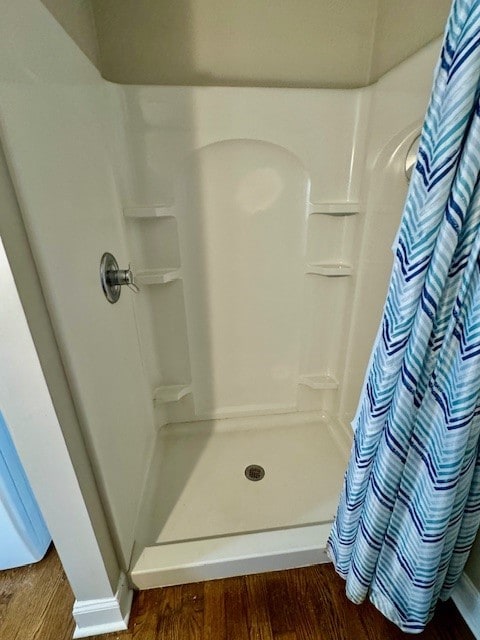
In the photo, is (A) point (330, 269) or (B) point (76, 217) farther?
(A) point (330, 269)

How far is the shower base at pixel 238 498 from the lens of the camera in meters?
1.02

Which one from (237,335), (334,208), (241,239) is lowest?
(237,335)

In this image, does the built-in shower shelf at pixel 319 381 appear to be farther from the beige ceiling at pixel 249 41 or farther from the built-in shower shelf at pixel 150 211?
the beige ceiling at pixel 249 41

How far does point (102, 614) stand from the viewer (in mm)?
894

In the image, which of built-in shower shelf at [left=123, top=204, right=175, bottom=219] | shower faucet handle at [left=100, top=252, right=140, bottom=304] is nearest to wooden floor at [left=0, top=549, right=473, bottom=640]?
shower faucet handle at [left=100, top=252, right=140, bottom=304]

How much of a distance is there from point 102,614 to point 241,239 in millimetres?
1306

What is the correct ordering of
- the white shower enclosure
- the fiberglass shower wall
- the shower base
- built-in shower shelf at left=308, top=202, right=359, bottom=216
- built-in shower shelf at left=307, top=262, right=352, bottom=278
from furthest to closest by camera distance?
built-in shower shelf at left=307, top=262, right=352, bottom=278
built-in shower shelf at left=308, top=202, right=359, bottom=216
the fiberglass shower wall
the shower base
the white shower enclosure

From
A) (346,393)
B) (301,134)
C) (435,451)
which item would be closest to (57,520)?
(435,451)

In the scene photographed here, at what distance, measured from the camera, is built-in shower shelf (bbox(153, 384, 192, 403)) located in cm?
151

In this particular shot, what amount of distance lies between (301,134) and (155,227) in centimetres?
65

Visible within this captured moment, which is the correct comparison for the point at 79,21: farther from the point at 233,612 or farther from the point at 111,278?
the point at 233,612

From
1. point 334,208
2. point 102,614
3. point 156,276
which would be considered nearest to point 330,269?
point 334,208

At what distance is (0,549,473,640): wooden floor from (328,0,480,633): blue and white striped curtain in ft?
0.46

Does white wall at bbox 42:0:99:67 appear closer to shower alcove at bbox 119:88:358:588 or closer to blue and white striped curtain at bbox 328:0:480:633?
shower alcove at bbox 119:88:358:588
